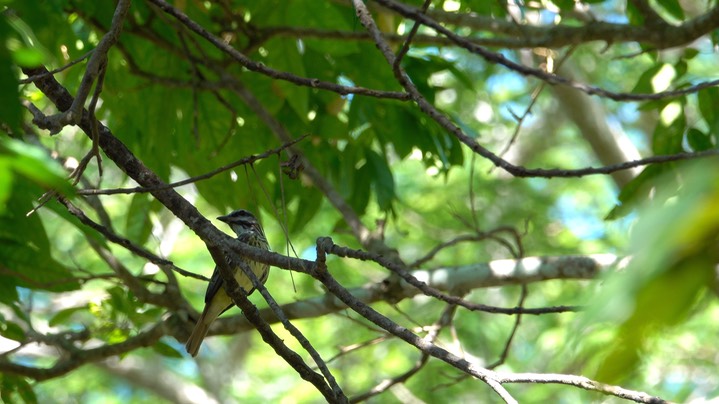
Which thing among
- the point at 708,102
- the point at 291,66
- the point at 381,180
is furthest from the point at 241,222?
Result: the point at 708,102

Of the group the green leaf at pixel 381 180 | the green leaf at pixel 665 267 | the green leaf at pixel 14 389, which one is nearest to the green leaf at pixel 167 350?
the green leaf at pixel 14 389

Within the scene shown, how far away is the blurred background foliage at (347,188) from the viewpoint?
1.12 m

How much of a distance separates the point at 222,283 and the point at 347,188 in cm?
148

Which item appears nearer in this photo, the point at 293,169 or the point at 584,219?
the point at 293,169

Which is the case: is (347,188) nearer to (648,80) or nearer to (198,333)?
(198,333)

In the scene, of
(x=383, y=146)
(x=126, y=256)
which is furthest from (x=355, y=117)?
(x=126, y=256)

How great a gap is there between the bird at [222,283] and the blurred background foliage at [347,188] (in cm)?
17

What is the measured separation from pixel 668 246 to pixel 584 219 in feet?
41.2

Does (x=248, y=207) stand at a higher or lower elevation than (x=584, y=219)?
lower

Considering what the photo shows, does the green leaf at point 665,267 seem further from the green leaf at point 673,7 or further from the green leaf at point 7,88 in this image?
the green leaf at point 673,7

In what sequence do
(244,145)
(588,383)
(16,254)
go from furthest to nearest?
(244,145), (16,254), (588,383)

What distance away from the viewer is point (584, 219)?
42.9 ft

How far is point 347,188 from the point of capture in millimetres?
5406

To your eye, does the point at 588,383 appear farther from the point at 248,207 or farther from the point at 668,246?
the point at 248,207
